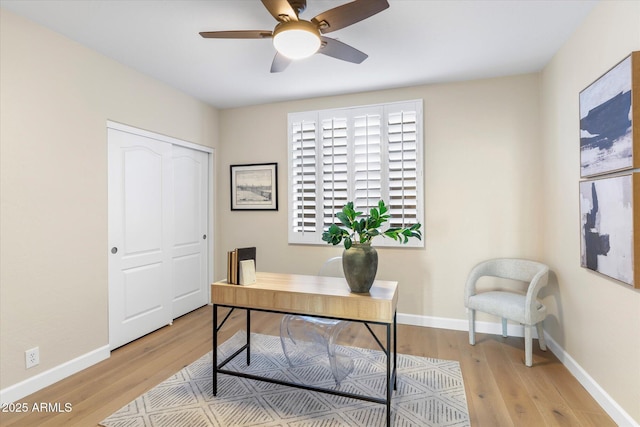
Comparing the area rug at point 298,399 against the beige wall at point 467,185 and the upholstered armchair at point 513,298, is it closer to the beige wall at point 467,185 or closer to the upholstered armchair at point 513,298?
the upholstered armchair at point 513,298

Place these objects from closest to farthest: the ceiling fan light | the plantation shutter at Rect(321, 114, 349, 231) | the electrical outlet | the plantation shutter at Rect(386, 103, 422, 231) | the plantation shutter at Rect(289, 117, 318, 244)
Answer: the ceiling fan light → the electrical outlet → the plantation shutter at Rect(386, 103, 422, 231) → the plantation shutter at Rect(321, 114, 349, 231) → the plantation shutter at Rect(289, 117, 318, 244)

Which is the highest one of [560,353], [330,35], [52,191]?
[330,35]

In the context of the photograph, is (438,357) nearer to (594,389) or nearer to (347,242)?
(594,389)

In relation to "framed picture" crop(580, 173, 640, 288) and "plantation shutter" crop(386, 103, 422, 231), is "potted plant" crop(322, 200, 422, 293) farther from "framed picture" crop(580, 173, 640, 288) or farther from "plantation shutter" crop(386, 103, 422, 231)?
"plantation shutter" crop(386, 103, 422, 231)

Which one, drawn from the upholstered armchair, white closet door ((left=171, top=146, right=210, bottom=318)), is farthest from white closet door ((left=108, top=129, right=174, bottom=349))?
the upholstered armchair

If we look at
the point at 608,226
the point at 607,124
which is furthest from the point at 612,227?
the point at 607,124

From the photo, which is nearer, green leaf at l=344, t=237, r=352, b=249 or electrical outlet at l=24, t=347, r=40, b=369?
green leaf at l=344, t=237, r=352, b=249

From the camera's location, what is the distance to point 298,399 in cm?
220

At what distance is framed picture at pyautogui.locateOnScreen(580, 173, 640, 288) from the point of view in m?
1.72

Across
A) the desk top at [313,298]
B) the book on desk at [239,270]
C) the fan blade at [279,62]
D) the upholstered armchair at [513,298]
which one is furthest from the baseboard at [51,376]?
the upholstered armchair at [513,298]

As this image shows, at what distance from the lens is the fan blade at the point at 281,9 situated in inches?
64.3

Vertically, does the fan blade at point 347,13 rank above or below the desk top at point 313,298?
above

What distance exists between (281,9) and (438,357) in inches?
113

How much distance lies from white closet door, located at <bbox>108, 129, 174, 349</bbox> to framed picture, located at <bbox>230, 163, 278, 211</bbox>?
86 cm
